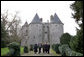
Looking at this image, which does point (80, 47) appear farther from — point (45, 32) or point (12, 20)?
point (45, 32)

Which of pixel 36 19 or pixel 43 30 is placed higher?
pixel 36 19

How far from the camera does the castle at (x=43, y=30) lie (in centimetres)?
8194

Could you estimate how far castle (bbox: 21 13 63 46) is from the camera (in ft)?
269

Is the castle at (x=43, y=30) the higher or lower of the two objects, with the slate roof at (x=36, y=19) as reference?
lower

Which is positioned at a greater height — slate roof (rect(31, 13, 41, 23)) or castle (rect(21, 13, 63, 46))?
slate roof (rect(31, 13, 41, 23))

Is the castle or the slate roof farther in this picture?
the castle

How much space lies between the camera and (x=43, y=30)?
85188 millimetres

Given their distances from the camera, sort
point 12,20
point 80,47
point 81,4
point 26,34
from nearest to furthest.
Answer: point 81,4, point 80,47, point 12,20, point 26,34

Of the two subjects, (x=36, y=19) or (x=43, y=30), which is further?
(x=43, y=30)

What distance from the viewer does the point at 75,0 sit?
22.5 m

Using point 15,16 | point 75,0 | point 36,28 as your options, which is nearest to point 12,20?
point 15,16

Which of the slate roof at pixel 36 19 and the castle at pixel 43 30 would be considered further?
the castle at pixel 43 30

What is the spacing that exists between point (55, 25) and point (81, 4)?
6216 centimetres

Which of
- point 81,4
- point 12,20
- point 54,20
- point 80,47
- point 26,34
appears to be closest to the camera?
point 81,4
